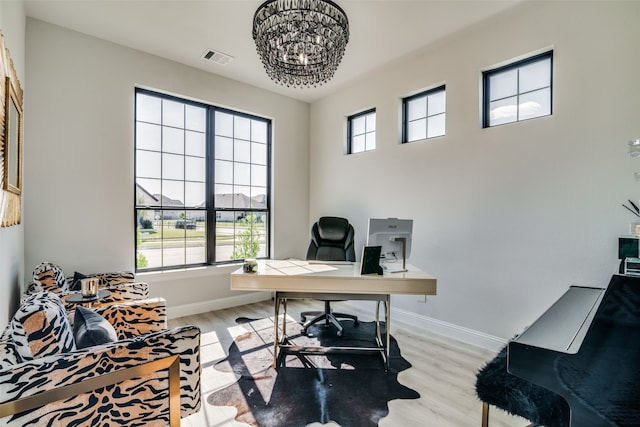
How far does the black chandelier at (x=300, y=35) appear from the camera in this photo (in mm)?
2055

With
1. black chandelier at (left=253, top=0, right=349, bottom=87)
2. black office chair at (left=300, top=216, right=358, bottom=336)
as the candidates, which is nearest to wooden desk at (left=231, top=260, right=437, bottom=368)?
black office chair at (left=300, top=216, right=358, bottom=336)

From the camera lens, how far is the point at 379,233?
2441mm

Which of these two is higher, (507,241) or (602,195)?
(602,195)

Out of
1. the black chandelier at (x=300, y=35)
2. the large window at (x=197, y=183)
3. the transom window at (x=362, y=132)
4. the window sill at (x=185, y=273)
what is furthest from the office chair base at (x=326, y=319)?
the black chandelier at (x=300, y=35)

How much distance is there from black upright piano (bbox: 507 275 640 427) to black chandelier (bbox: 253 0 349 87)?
7.01 ft

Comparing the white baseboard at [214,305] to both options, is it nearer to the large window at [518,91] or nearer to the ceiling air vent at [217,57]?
the ceiling air vent at [217,57]

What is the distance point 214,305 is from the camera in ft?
12.8

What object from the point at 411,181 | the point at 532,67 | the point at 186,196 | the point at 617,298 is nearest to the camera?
the point at 617,298

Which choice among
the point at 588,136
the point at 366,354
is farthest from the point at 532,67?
the point at 366,354

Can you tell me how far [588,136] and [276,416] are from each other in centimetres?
305

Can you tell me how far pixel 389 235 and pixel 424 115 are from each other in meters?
1.80

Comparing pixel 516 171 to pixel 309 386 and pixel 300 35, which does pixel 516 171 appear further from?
pixel 309 386

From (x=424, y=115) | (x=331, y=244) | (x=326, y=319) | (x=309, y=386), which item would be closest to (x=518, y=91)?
(x=424, y=115)

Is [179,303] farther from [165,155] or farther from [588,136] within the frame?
[588,136]
